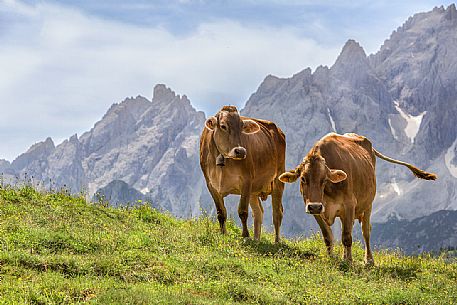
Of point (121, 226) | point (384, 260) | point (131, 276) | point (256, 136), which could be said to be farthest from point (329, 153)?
point (131, 276)

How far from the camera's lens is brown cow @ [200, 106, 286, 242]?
14.2m

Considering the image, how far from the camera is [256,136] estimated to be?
15.6 m

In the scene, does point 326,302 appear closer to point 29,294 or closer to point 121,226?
point 29,294

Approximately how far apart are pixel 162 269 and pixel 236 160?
5.23 meters

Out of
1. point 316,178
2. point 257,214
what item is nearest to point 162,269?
point 316,178

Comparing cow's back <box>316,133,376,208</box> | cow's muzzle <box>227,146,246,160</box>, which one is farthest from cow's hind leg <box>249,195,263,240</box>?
cow's back <box>316,133,376,208</box>

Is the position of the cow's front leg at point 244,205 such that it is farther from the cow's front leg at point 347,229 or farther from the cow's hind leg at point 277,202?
the cow's front leg at point 347,229

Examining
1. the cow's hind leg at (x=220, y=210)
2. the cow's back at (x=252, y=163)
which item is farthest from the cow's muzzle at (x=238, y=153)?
the cow's hind leg at (x=220, y=210)

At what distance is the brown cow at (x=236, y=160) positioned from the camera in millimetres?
14250

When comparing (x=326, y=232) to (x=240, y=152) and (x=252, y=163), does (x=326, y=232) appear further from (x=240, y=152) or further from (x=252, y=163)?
(x=240, y=152)

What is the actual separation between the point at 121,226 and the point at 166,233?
1193 mm

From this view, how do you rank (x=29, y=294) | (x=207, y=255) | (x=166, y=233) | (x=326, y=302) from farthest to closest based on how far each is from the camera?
(x=166, y=233), (x=207, y=255), (x=326, y=302), (x=29, y=294)

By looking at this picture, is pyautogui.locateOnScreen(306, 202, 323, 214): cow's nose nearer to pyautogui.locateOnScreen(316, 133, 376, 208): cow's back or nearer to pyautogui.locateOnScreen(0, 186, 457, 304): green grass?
pyautogui.locateOnScreen(316, 133, 376, 208): cow's back

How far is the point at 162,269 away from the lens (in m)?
A: 9.73
